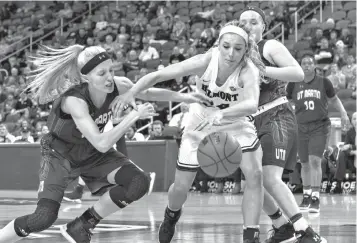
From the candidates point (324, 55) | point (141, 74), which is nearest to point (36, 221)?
point (324, 55)

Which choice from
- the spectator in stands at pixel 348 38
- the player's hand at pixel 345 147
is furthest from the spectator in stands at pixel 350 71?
the player's hand at pixel 345 147

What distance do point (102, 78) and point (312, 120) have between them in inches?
234

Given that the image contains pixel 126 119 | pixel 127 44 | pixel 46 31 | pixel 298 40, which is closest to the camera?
pixel 126 119

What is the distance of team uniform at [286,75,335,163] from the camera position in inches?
452

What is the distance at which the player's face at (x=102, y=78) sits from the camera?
626cm

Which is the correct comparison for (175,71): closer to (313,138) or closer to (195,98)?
(195,98)

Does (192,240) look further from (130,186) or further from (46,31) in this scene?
(46,31)

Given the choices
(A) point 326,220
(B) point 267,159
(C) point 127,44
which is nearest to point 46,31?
(C) point 127,44

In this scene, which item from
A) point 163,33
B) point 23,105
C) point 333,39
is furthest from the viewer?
point 163,33

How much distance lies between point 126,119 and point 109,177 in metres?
0.73

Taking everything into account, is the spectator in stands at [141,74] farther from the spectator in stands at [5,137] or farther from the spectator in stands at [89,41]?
the spectator in stands at [5,137]

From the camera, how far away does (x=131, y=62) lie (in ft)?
72.0

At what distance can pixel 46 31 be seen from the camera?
26.5 metres

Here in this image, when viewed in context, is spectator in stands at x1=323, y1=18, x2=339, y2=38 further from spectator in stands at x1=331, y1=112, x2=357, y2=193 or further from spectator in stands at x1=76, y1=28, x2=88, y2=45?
spectator in stands at x1=76, y1=28, x2=88, y2=45
